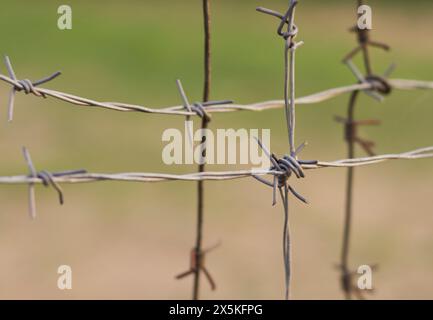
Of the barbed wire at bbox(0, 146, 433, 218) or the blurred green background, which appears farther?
the blurred green background

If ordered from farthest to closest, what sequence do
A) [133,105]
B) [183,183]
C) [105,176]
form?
[183,183] → [133,105] → [105,176]

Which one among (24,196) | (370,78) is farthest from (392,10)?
(370,78)

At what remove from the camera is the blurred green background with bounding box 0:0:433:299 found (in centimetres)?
337

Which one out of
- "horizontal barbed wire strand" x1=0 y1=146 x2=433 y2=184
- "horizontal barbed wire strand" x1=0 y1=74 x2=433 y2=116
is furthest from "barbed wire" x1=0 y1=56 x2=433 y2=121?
"horizontal barbed wire strand" x1=0 y1=146 x2=433 y2=184

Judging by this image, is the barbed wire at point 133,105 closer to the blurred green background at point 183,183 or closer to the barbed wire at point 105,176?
the barbed wire at point 105,176

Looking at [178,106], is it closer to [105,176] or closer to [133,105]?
[133,105]

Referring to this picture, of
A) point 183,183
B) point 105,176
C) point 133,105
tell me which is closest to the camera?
point 105,176

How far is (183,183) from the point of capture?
14.9 ft

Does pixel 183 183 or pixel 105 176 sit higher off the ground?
pixel 183 183

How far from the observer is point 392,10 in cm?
988

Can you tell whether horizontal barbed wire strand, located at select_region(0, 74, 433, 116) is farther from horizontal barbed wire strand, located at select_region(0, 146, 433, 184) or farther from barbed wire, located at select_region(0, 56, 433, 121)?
horizontal barbed wire strand, located at select_region(0, 146, 433, 184)

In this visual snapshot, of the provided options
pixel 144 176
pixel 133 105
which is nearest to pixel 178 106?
pixel 133 105

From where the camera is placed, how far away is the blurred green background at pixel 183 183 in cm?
337
